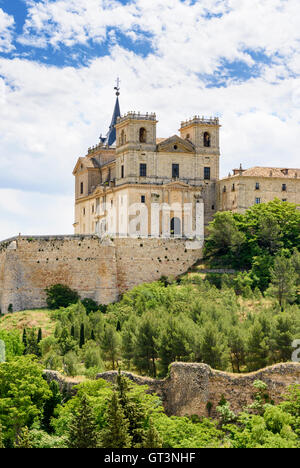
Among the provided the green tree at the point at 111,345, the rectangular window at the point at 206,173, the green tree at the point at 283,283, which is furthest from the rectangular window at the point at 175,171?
the green tree at the point at 111,345

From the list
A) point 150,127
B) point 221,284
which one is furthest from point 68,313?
point 150,127

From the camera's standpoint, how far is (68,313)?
6050 centimetres

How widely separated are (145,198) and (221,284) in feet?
43.4

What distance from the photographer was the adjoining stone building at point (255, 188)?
242ft

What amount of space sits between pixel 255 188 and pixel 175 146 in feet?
26.1

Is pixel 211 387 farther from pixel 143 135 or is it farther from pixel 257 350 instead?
pixel 143 135

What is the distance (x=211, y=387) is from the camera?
119 ft

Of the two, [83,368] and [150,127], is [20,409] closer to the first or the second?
[83,368]

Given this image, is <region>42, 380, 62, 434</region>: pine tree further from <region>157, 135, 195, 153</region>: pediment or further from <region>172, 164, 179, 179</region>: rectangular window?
<region>157, 135, 195, 153</region>: pediment

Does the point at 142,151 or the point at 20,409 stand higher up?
the point at 142,151

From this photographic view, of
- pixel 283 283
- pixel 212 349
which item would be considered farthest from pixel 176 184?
pixel 212 349

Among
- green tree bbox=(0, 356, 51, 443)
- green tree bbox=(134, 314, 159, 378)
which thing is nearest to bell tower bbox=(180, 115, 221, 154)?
green tree bbox=(134, 314, 159, 378)

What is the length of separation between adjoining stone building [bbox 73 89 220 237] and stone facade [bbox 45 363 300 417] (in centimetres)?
3434

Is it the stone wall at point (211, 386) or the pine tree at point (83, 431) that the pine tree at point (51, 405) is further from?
the pine tree at point (83, 431)
